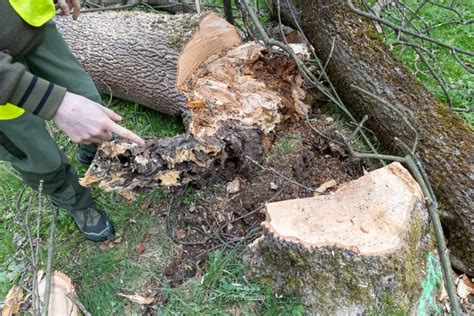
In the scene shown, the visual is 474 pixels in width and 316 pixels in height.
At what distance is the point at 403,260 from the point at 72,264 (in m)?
1.73

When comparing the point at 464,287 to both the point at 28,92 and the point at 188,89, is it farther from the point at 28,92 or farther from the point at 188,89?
the point at 28,92

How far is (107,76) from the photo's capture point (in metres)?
2.83

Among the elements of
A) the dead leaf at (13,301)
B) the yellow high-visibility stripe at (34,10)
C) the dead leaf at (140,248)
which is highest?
the yellow high-visibility stripe at (34,10)

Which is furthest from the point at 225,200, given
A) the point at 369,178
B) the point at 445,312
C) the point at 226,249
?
the point at 445,312

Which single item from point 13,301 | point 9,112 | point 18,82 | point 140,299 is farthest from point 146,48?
point 13,301

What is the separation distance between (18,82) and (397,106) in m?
1.90

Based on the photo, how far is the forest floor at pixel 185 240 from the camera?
2158 mm

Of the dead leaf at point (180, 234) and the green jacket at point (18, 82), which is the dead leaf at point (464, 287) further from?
the green jacket at point (18, 82)

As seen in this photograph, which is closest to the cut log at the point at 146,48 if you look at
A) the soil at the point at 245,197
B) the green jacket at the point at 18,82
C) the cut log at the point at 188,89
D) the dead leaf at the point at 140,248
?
the cut log at the point at 188,89

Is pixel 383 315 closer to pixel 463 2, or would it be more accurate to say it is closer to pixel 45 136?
pixel 45 136

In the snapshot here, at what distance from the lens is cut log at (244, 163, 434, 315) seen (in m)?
1.70

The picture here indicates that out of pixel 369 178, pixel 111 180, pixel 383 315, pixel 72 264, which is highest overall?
pixel 369 178

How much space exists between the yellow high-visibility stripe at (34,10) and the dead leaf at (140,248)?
1313 millimetres

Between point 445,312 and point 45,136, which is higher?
point 45,136
